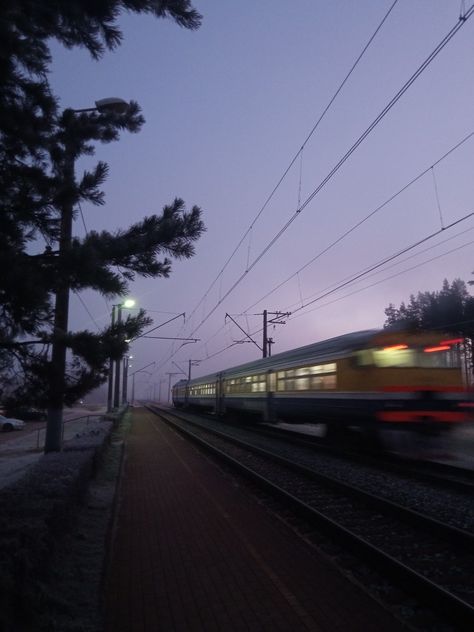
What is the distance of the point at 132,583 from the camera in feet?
17.0

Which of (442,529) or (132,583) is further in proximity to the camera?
(442,529)

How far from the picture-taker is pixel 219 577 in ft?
17.3

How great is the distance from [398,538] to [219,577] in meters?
2.77

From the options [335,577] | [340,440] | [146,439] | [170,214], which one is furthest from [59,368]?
[146,439]

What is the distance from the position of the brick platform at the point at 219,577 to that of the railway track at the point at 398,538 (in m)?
0.46

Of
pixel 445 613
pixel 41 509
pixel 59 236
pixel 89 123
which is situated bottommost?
pixel 445 613

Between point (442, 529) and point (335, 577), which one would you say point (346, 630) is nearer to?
point (335, 577)

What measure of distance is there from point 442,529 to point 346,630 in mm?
3061

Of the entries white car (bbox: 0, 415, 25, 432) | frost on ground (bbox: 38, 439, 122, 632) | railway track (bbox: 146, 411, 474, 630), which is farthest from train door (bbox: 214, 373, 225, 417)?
frost on ground (bbox: 38, 439, 122, 632)

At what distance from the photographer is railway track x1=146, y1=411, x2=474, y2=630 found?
478 centimetres

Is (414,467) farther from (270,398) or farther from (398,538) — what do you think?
(270,398)

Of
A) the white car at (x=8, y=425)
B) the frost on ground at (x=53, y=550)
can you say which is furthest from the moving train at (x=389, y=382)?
the white car at (x=8, y=425)

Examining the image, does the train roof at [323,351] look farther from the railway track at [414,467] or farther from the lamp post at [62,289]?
the lamp post at [62,289]

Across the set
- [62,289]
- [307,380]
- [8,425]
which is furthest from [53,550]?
[8,425]
